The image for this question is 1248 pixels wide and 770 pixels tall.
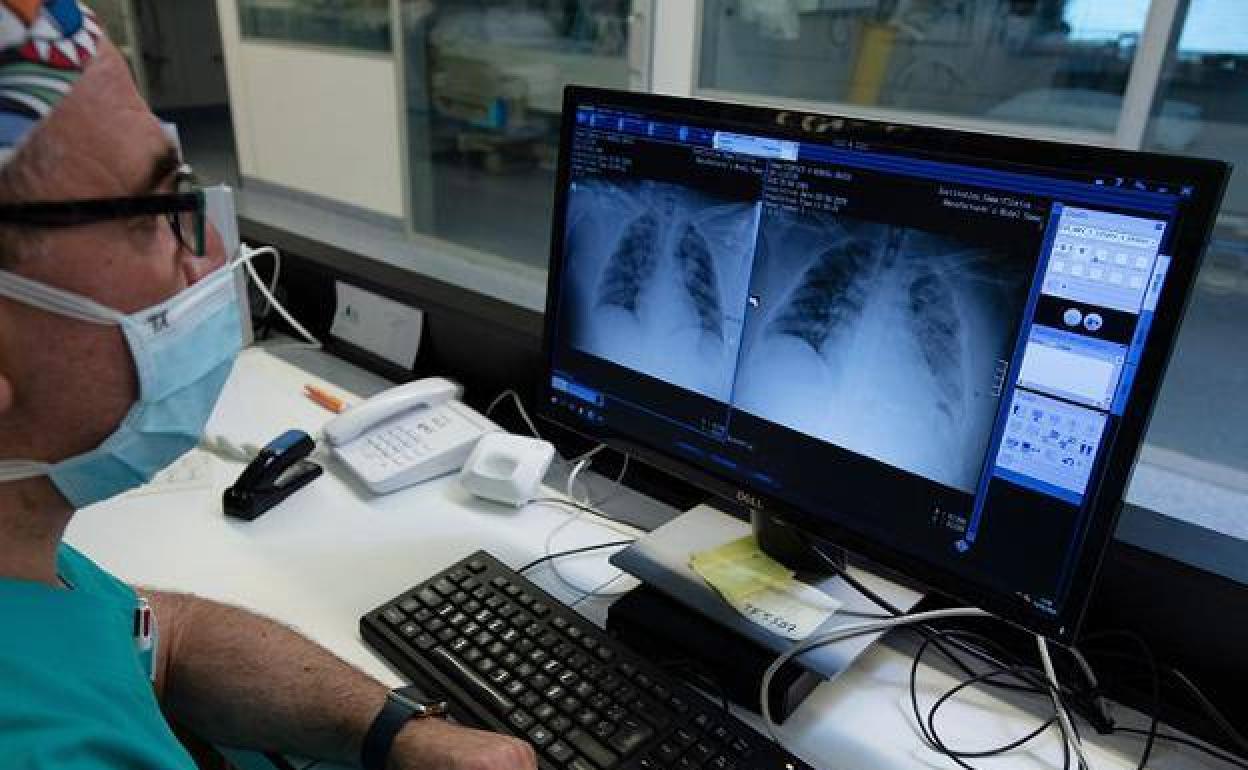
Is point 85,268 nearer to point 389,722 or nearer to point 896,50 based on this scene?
point 389,722

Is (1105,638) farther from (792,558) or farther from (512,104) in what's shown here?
(512,104)

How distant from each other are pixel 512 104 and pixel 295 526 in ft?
11.7

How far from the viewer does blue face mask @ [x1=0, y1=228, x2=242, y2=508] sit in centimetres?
66

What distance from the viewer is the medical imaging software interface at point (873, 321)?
665mm

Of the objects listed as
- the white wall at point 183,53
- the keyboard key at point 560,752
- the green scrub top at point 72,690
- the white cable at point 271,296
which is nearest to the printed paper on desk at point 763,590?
the keyboard key at point 560,752

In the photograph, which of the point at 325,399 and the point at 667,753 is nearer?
the point at 667,753

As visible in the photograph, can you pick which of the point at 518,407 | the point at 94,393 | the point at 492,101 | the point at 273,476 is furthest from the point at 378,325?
the point at 492,101

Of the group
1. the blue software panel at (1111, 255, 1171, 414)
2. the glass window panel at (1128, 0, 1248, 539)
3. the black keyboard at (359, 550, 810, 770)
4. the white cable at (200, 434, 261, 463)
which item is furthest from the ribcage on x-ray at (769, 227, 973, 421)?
the glass window panel at (1128, 0, 1248, 539)

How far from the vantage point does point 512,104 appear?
4293 mm

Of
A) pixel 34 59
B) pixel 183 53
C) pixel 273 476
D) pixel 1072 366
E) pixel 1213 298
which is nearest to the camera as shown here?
pixel 34 59

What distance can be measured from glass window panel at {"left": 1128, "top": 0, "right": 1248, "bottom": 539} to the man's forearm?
183 centimetres

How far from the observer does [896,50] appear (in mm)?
3271

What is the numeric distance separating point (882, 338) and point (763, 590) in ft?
0.95

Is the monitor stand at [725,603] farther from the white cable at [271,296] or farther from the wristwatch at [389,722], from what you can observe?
the white cable at [271,296]
